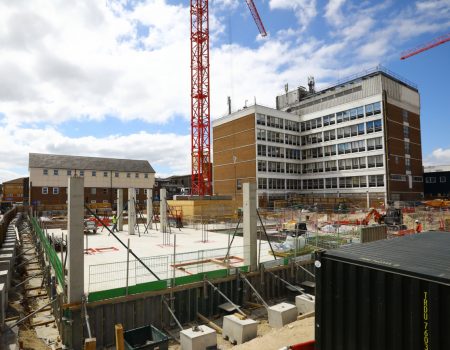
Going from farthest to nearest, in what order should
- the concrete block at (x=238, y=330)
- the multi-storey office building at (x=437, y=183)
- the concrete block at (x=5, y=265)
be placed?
the multi-storey office building at (x=437, y=183), the concrete block at (x=5, y=265), the concrete block at (x=238, y=330)

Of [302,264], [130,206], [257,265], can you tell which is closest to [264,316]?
[257,265]

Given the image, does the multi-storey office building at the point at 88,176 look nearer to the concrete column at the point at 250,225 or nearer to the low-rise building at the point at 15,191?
the low-rise building at the point at 15,191

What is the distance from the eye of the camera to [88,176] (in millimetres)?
76938

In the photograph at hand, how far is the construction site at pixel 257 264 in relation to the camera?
693 centimetres

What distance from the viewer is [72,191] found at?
12.5m

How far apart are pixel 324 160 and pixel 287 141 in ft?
29.7

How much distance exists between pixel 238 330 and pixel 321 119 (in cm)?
6600

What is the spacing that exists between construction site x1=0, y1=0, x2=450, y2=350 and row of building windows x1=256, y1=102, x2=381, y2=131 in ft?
0.85

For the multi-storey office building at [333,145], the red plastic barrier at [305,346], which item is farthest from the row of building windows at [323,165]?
the red plastic barrier at [305,346]

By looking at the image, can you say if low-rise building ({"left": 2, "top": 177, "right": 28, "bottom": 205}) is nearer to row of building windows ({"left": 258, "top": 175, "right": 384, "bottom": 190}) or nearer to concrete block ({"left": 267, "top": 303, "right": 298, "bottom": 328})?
row of building windows ({"left": 258, "top": 175, "right": 384, "bottom": 190})

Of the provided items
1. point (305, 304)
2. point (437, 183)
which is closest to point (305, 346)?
point (305, 304)

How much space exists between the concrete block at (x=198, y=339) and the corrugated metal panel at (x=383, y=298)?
15.2 ft

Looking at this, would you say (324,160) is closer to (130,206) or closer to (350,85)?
(350,85)

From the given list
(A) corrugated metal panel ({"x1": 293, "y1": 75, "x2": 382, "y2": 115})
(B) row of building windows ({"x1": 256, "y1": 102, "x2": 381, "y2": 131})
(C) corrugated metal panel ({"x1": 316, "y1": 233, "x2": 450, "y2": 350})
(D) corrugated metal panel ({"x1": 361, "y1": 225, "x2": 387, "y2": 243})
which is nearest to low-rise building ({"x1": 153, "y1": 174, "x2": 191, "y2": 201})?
(B) row of building windows ({"x1": 256, "y1": 102, "x2": 381, "y2": 131})
